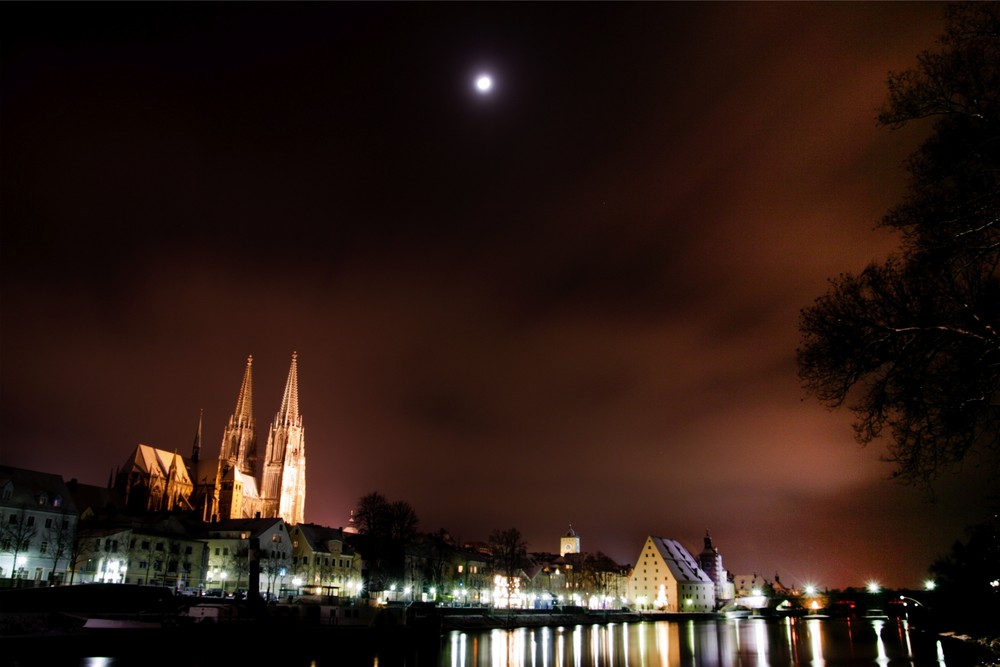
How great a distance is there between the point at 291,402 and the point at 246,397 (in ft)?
36.9

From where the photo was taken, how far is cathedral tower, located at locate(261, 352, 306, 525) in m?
149

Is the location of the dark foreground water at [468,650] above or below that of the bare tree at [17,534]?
below

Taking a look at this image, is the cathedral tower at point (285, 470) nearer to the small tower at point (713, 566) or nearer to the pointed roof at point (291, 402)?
the pointed roof at point (291, 402)

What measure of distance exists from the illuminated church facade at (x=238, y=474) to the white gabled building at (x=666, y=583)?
253 ft

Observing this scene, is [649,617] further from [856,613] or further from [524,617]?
[856,613]

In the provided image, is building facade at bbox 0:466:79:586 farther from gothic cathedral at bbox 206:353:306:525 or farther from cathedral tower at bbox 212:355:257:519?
gothic cathedral at bbox 206:353:306:525

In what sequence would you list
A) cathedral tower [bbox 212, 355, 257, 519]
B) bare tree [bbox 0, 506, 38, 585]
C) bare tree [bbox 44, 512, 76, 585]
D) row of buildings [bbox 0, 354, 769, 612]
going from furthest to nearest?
1. cathedral tower [bbox 212, 355, 257, 519]
2. row of buildings [bbox 0, 354, 769, 612]
3. bare tree [bbox 44, 512, 76, 585]
4. bare tree [bbox 0, 506, 38, 585]

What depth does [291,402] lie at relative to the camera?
166625mm

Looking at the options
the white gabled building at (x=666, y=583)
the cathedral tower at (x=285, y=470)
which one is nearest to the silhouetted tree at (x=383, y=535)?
the cathedral tower at (x=285, y=470)

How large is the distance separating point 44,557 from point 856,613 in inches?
6999

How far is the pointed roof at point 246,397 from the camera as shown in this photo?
164 meters

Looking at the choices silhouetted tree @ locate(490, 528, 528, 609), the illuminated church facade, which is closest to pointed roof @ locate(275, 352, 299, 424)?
the illuminated church facade

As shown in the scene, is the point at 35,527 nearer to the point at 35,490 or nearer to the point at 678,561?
the point at 35,490

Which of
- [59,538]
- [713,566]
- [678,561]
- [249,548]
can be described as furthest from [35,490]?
[713,566]
